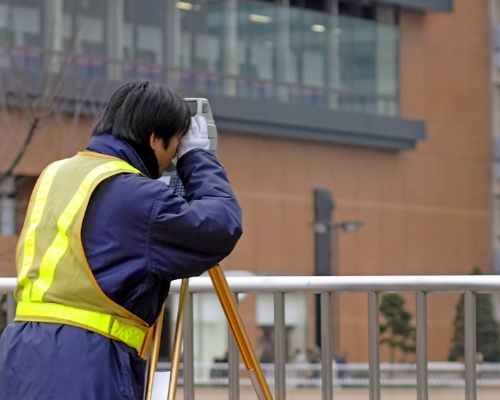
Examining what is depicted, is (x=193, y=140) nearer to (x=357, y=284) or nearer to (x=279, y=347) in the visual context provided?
(x=357, y=284)

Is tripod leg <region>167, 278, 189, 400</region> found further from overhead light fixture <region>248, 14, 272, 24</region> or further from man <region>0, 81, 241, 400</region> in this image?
overhead light fixture <region>248, 14, 272, 24</region>

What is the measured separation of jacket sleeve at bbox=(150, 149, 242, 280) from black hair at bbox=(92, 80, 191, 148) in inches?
7.6

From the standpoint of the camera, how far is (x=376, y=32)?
38125 mm

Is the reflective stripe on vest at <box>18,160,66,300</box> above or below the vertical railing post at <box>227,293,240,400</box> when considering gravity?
above

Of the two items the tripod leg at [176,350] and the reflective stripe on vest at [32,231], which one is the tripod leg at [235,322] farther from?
the reflective stripe on vest at [32,231]

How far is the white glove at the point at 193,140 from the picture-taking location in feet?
11.3

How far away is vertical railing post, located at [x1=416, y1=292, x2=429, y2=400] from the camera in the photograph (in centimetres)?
450

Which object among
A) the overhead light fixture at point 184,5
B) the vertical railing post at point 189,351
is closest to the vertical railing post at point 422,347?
the vertical railing post at point 189,351

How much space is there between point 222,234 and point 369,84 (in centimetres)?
3522

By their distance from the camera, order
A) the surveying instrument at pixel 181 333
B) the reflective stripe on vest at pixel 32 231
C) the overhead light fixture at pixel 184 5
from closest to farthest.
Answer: the reflective stripe on vest at pixel 32 231
the surveying instrument at pixel 181 333
the overhead light fixture at pixel 184 5

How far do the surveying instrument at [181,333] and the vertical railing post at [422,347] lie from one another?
0.79 meters

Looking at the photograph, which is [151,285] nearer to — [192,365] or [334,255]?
[192,365]

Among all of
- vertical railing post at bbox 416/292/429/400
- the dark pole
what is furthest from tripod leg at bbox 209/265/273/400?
the dark pole

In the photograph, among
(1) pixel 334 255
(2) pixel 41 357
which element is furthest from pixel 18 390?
(1) pixel 334 255
